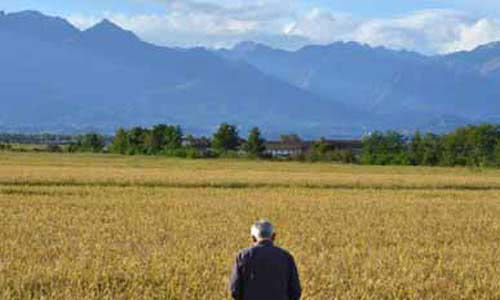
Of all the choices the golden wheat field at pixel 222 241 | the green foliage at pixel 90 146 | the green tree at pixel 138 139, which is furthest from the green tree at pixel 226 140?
the golden wheat field at pixel 222 241

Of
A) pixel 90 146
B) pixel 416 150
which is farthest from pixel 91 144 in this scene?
pixel 416 150

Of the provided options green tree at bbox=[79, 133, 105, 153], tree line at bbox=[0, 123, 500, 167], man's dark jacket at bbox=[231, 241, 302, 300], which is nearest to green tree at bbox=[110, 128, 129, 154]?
tree line at bbox=[0, 123, 500, 167]

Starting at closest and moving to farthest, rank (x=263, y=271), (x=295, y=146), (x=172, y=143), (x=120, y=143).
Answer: (x=263, y=271), (x=172, y=143), (x=120, y=143), (x=295, y=146)

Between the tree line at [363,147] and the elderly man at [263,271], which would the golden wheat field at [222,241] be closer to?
the elderly man at [263,271]

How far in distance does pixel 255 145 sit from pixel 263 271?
97.3 metres

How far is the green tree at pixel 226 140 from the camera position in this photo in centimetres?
11319

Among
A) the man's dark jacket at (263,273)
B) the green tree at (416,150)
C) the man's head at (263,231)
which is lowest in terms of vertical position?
the man's dark jacket at (263,273)

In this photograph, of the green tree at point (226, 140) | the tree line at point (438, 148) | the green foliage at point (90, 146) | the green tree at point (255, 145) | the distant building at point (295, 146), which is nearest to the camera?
the tree line at point (438, 148)

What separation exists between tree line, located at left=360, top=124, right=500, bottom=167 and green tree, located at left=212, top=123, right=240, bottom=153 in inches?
653

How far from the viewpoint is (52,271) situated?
542 inches

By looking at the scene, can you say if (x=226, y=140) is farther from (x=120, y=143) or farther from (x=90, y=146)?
(x=90, y=146)

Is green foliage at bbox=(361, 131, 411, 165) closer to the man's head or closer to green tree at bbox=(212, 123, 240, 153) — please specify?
green tree at bbox=(212, 123, 240, 153)

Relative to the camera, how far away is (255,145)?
4168 inches

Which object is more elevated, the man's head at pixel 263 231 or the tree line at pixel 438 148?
the tree line at pixel 438 148
